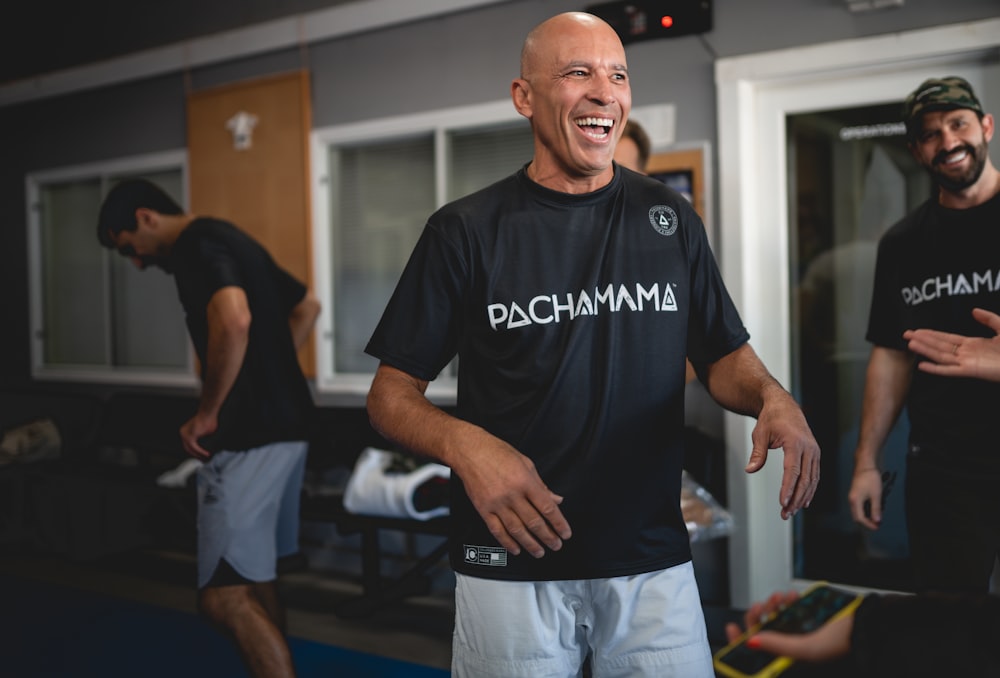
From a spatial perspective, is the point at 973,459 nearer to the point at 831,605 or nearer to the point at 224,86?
the point at 831,605

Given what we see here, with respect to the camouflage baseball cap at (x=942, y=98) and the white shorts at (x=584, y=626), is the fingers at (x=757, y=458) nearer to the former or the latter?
the white shorts at (x=584, y=626)

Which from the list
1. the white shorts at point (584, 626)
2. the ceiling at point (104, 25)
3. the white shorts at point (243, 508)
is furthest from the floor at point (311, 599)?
the ceiling at point (104, 25)

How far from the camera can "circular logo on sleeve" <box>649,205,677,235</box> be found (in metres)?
1.55

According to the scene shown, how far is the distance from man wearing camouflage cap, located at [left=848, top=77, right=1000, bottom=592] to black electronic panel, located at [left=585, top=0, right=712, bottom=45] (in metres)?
1.30

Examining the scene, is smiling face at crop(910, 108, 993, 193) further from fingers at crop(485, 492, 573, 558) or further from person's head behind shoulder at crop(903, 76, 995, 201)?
fingers at crop(485, 492, 573, 558)

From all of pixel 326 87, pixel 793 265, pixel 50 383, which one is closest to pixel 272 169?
pixel 326 87

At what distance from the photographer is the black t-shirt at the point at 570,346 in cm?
148

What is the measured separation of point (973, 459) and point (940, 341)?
1.19 feet

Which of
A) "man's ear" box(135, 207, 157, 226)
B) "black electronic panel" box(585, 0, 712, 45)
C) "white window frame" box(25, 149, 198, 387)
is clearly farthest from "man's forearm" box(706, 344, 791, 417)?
"white window frame" box(25, 149, 198, 387)

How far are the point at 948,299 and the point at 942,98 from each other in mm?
498

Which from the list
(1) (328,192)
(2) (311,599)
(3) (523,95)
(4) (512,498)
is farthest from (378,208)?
(4) (512,498)

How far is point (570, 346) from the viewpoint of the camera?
4.81 ft

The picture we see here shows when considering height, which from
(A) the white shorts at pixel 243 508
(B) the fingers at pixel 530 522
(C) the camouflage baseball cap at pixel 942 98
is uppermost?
(C) the camouflage baseball cap at pixel 942 98

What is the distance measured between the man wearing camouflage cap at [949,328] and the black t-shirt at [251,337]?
1.66m
